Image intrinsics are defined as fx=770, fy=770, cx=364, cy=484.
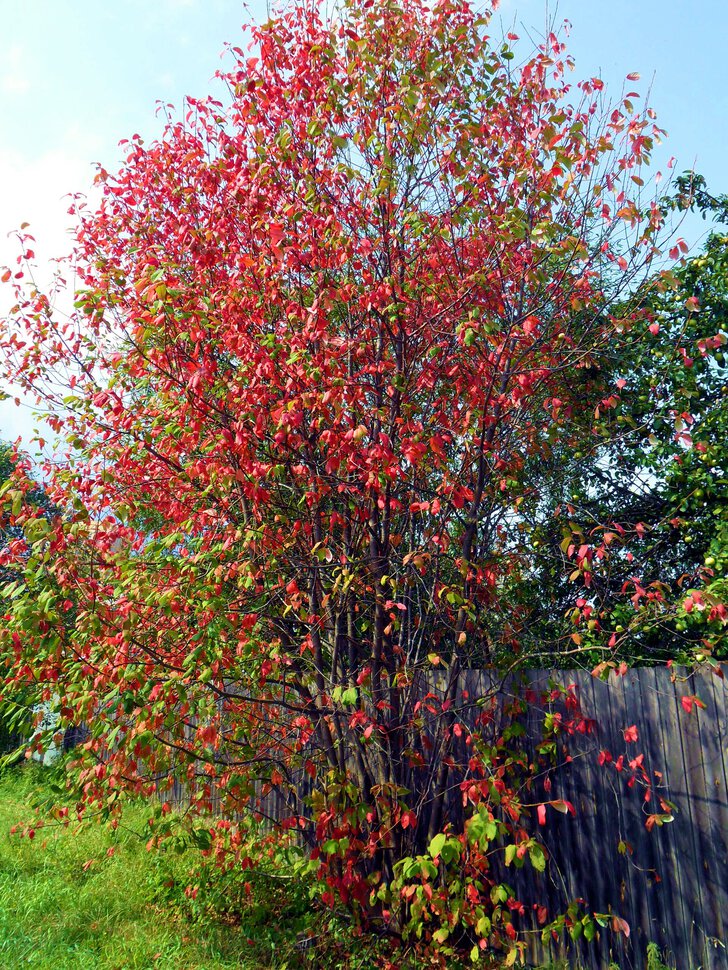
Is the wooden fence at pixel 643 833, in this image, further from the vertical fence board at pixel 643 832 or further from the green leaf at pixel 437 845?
the green leaf at pixel 437 845

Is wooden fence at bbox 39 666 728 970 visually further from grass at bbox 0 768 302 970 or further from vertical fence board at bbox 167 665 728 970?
grass at bbox 0 768 302 970

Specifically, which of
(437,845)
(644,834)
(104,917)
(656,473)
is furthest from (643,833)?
(104,917)

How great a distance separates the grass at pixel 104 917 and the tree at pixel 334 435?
2.24ft

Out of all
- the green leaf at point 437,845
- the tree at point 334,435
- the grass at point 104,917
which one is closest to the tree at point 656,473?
the tree at point 334,435

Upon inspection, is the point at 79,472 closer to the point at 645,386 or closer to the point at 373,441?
the point at 373,441

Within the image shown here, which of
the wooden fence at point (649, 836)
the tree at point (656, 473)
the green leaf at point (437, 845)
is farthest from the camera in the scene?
the tree at point (656, 473)

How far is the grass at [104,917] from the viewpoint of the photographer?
505 centimetres

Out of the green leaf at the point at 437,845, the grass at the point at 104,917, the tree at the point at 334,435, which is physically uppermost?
the tree at the point at 334,435

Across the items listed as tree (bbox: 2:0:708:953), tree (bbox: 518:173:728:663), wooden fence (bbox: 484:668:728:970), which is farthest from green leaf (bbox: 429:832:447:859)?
tree (bbox: 518:173:728:663)

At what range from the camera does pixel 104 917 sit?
5.85 metres

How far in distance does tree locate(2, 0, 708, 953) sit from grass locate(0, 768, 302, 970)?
68 cm

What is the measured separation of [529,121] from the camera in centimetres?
506

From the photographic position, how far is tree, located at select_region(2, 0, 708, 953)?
4570 millimetres

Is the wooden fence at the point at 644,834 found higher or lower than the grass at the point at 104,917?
higher
